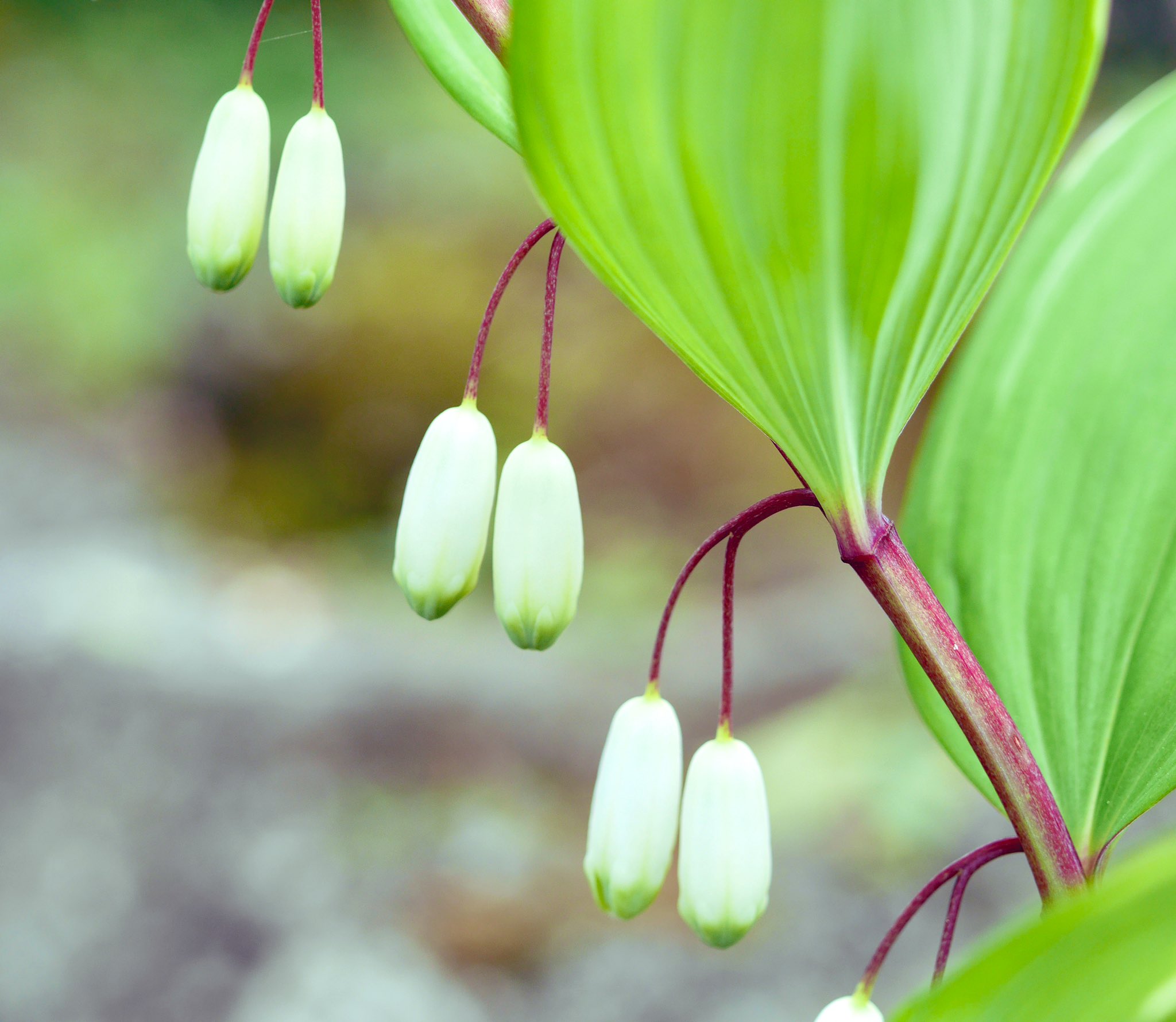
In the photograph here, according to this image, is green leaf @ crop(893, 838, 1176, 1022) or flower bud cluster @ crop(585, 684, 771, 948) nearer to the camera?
green leaf @ crop(893, 838, 1176, 1022)

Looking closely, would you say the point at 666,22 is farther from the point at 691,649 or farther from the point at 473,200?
the point at 473,200

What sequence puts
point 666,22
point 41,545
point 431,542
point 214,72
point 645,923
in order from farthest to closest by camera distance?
point 214,72 → point 41,545 → point 645,923 → point 431,542 → point 666,22

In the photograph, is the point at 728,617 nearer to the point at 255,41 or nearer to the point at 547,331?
the point at 547,331

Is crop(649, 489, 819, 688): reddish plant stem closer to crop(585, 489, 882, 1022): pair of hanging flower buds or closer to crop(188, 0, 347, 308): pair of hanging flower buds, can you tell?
crop(585, 489, 882, 1022): pair of hanging flower buds

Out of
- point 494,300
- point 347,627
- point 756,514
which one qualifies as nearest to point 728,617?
point 756,514

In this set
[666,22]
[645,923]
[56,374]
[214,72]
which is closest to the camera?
[666,22]

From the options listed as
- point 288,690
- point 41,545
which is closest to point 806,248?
point 288,690

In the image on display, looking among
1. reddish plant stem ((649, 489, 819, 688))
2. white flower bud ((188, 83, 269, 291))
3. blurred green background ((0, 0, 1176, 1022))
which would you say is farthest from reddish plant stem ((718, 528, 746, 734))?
blurred green background ((0, 0, 1176, 1022))
